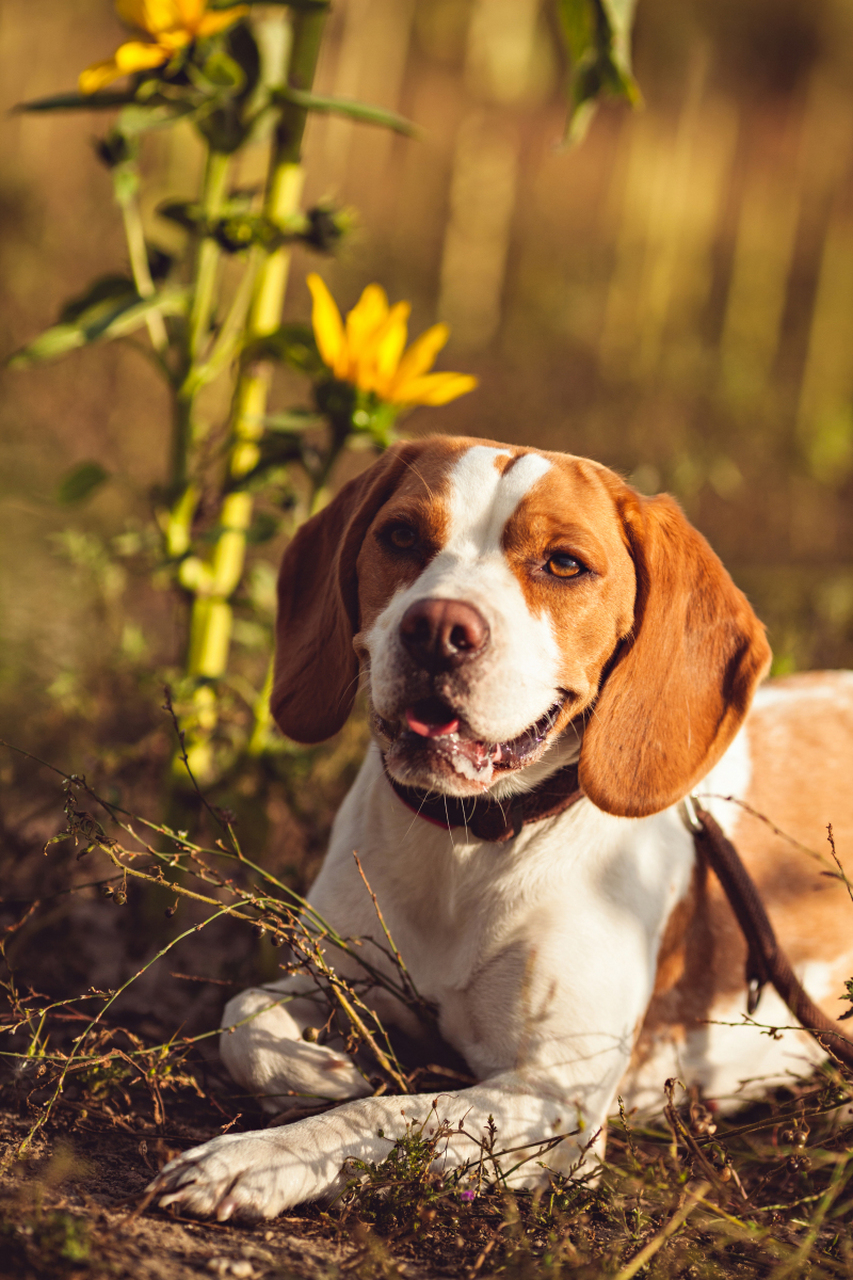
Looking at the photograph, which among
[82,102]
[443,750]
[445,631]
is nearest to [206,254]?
[82,102]

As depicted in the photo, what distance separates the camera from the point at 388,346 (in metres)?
2.53

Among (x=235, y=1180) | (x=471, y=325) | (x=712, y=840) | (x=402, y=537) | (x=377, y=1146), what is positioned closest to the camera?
(x=235, y=1180)

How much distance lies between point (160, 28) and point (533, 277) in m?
11.3

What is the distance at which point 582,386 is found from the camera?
9984 millimetres

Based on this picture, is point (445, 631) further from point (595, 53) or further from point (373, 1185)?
point (595, 53)

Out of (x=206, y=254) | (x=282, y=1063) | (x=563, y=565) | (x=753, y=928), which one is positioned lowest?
(x=282, y=1063)

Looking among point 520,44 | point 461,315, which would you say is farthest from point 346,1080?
point 520,44

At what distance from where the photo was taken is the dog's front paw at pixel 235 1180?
60.7 inches

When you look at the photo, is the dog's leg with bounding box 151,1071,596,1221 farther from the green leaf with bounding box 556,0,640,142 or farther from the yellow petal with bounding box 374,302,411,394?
the green leaf with bounding box 556,0,640,142

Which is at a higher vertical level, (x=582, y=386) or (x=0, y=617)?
(x=582, y=386)

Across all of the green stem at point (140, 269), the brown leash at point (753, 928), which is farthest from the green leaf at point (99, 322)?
the brown leash at point (753, 928)

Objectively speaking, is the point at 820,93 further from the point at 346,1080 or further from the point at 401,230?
the point at 346,1080

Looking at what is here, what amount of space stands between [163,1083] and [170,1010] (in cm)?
59

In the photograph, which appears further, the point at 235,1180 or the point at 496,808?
the point at 496,808
